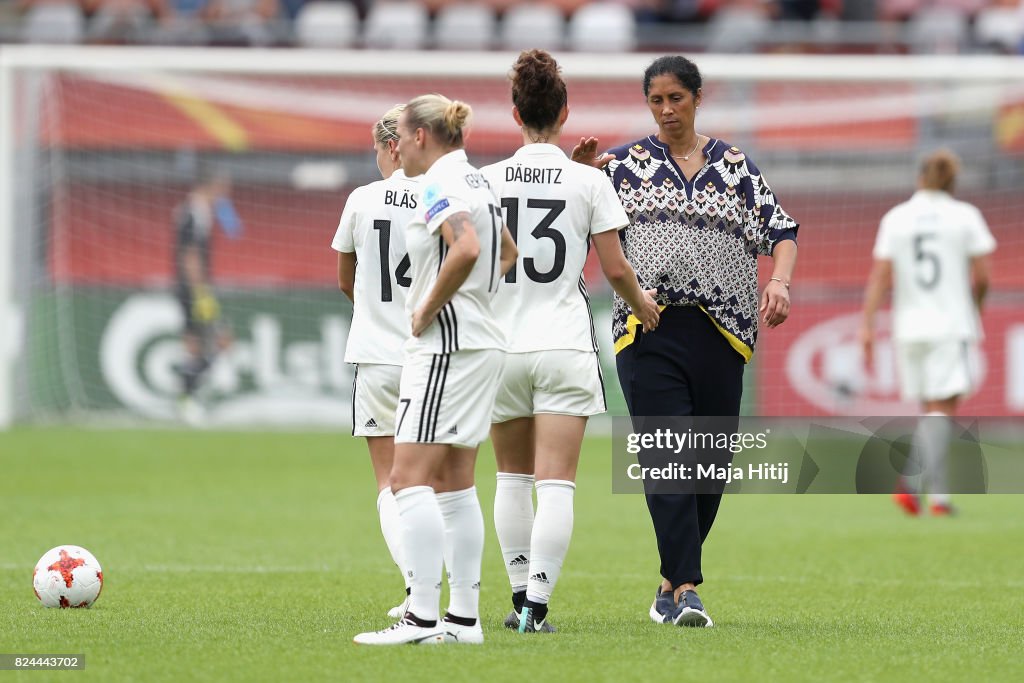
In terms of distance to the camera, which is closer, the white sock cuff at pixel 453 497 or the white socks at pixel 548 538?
the white sock cuff at pixel 453 497

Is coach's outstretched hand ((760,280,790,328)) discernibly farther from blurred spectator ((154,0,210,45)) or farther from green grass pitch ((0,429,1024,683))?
blurred spectator ((154,0,210,45))

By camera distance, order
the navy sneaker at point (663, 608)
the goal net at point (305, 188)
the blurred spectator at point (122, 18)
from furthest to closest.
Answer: the blurred spectator at point (122, 18) < the goal net at point (305, 188) < the navy sneaker at point (663, 608)

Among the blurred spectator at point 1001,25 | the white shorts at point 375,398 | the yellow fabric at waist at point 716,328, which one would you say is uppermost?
the blurred spectator at point 1001,25

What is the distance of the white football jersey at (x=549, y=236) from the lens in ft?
20.4

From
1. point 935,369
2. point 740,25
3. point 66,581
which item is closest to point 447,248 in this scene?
point 66,581

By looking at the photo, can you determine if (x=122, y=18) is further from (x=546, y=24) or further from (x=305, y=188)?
(x=546, y=24)

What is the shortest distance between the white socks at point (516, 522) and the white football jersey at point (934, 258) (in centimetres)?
610

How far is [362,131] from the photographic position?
18750 mm

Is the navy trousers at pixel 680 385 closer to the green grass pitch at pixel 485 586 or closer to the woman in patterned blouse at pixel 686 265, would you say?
the woman in patterned blouse at pixel 686 265

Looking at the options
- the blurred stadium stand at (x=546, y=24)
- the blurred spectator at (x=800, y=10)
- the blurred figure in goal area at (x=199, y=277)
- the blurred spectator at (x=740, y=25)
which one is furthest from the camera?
the blurred spectator at (x=800, y=10)

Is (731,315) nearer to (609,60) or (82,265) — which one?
(609,60)

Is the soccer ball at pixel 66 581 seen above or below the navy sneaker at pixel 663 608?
above

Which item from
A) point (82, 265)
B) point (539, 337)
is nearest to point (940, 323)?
point (539, 337)

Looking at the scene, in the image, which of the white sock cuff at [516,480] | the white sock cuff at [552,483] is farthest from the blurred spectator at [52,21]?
the white sock cuff at [552,483]
